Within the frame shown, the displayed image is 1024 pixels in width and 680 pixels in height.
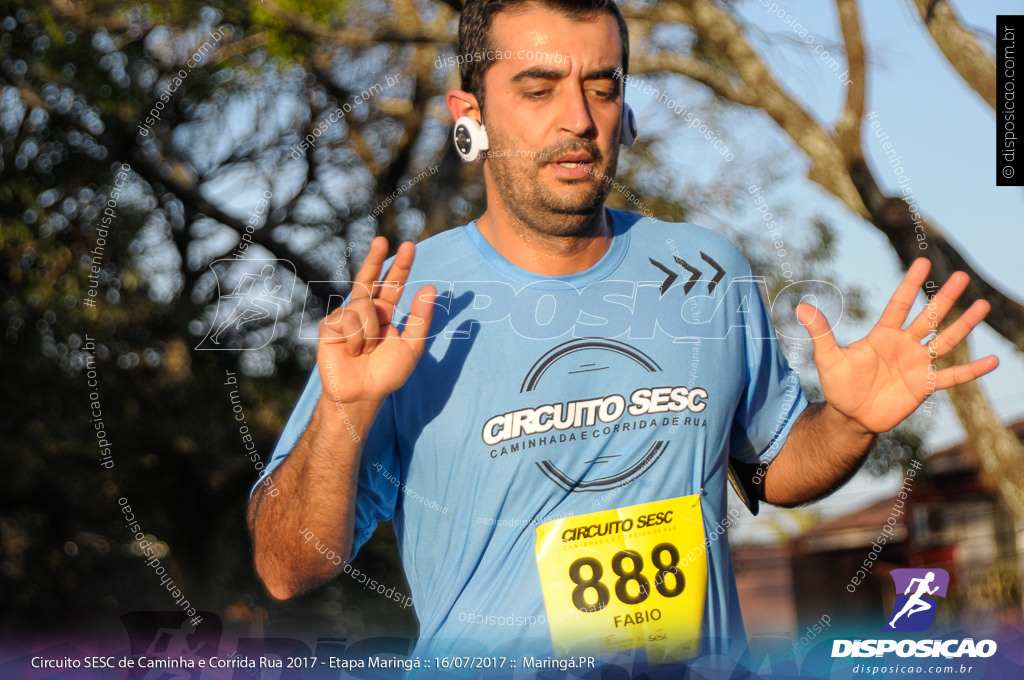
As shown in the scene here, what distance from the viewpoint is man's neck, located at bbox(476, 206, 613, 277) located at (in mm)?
2059

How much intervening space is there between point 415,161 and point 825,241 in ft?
11.4

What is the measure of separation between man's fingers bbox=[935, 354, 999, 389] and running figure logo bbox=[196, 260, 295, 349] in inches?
119

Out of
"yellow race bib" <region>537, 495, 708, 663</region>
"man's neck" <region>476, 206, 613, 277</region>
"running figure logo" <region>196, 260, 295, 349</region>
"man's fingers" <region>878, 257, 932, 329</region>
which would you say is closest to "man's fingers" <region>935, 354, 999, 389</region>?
"man's fingers" <region>878, 257, 932, 329</region>

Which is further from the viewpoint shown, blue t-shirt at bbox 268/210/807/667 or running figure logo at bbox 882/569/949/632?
running figure logo at bbox 882/569/949/632

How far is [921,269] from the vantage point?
1.82 metres

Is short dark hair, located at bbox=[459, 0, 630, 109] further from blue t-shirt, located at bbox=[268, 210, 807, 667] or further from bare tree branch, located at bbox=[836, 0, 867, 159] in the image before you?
bare tree branch, located at bbox=[836, 0, 867, 159]

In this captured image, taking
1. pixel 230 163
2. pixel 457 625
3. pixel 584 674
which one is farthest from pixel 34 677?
pixel 230 163

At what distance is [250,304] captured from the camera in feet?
16.1

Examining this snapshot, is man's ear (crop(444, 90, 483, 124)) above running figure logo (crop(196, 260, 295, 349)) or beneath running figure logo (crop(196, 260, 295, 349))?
above

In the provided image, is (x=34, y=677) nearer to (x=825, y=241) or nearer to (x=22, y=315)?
(x=825, y=241)


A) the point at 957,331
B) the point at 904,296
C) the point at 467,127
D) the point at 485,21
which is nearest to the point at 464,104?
the point at 467,127

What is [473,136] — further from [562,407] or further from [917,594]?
[917,594]

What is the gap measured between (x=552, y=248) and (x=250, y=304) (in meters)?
3.17

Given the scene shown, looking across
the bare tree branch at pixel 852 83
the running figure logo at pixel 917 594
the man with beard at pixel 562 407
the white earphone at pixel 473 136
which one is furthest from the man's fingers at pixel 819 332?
the bare tree branch at pixel 852 83
